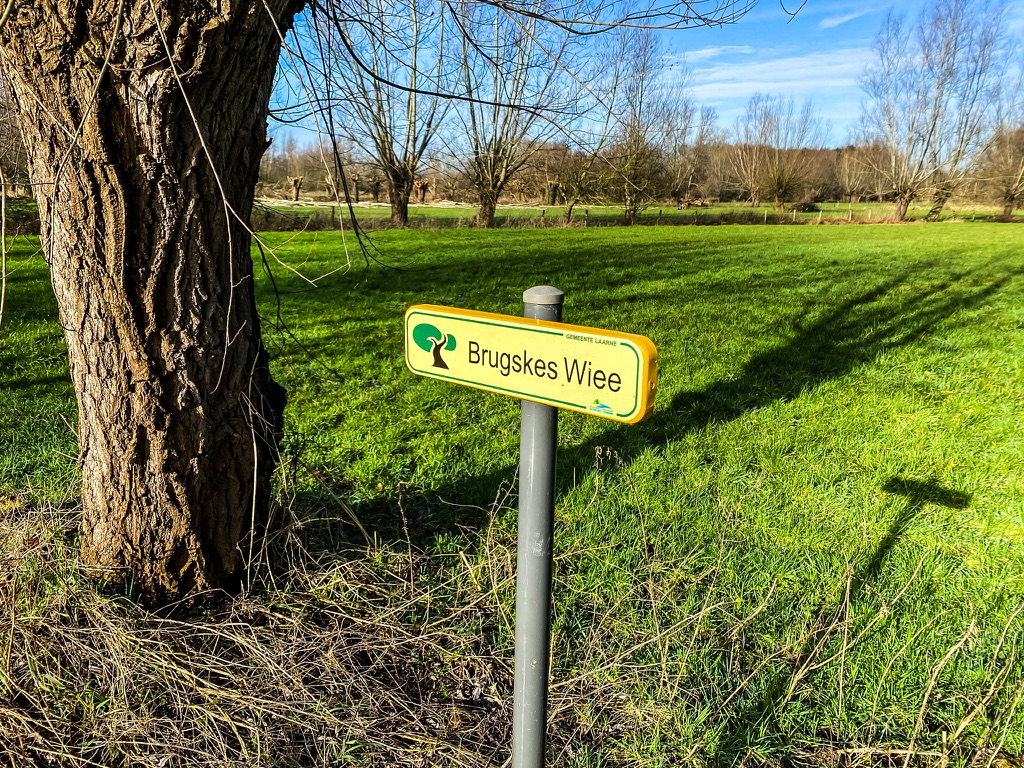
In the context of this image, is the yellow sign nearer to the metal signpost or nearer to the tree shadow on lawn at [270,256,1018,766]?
the metal signpost

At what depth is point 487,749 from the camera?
6.14 ft

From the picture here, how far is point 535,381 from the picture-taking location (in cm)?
116

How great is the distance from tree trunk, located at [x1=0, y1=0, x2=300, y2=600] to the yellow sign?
871 mm

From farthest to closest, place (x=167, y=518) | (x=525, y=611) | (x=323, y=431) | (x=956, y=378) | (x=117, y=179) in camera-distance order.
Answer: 1. (x=956, y=378)
2. (x=323, y=431)
3. (x=167, y=518)
4. (x=117, y=179)
5. (x=525, y=611)

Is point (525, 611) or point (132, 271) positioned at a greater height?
point (132, 271)

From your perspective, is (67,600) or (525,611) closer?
(525,611)

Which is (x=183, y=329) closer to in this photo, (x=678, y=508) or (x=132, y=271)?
(x=132, y=271)

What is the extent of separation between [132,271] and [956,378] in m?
6.00

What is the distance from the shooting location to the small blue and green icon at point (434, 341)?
132 centimetres

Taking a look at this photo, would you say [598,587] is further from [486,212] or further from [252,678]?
[486,212]

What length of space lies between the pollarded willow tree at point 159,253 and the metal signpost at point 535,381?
0.92 metres

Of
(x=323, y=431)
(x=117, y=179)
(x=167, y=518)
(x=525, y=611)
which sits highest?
(x=117, y=179)

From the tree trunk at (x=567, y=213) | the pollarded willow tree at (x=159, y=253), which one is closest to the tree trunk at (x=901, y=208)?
the tree trunk at (x=567, y=213)

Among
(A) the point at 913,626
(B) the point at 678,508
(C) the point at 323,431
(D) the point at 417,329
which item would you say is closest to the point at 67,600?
(D) the point at 417,329
